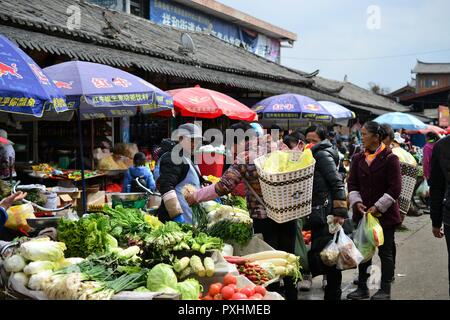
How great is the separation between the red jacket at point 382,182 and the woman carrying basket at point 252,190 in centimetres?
130

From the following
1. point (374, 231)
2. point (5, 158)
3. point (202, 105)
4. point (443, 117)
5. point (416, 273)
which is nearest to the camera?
point (374, 231)

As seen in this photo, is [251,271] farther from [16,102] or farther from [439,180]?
[16,102]

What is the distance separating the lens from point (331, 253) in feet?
17.1

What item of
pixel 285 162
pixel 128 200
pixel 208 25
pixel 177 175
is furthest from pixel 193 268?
pixel 208 25

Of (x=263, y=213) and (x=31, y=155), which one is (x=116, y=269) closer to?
(x=263, y=213)

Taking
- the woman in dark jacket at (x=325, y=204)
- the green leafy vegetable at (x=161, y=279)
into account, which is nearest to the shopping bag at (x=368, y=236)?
the woman in dark jacket at (x=325, y=204)

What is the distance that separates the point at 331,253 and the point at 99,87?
3.72 metres

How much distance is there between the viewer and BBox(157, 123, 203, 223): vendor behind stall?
542cm

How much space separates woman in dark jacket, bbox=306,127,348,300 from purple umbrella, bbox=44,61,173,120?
2963 millimetres

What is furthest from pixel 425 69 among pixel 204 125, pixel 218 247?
pixel 218 247

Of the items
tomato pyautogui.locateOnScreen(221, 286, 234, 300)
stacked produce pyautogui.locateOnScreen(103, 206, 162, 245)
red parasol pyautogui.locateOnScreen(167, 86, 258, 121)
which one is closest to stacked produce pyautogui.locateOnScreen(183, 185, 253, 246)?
stacked produce pyautogui.locateOnScreen(103, 206, 162, 245)

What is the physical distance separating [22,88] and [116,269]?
6.43ft

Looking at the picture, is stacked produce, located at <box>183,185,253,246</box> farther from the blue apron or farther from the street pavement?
the street pavement

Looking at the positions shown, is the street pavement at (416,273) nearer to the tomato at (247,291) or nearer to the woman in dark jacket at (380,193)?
the woman in dark jacket at (380,193)
